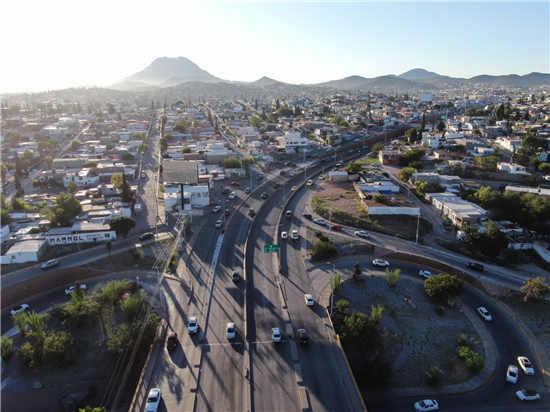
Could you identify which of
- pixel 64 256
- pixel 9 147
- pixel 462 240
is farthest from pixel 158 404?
pixel 9 147

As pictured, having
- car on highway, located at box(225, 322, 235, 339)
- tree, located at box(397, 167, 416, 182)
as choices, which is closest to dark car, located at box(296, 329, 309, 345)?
car on highway, located at box(225, 322, 235, 339)

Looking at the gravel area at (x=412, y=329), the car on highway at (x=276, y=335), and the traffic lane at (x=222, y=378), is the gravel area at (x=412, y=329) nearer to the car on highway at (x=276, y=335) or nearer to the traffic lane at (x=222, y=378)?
the car on highway at (x=276, y=335)

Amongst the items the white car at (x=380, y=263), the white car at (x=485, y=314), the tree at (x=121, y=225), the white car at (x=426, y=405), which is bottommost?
the white car at (x=426, y=405)

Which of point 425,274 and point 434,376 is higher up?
point 425,274

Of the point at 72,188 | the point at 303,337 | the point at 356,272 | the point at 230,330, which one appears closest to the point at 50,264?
the point at 230,330

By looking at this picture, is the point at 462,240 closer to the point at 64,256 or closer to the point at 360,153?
the point at 64,256

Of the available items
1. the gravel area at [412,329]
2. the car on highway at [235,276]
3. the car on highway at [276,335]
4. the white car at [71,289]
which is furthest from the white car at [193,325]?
the white car at [71,289]

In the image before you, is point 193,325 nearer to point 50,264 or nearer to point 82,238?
point 50,264
